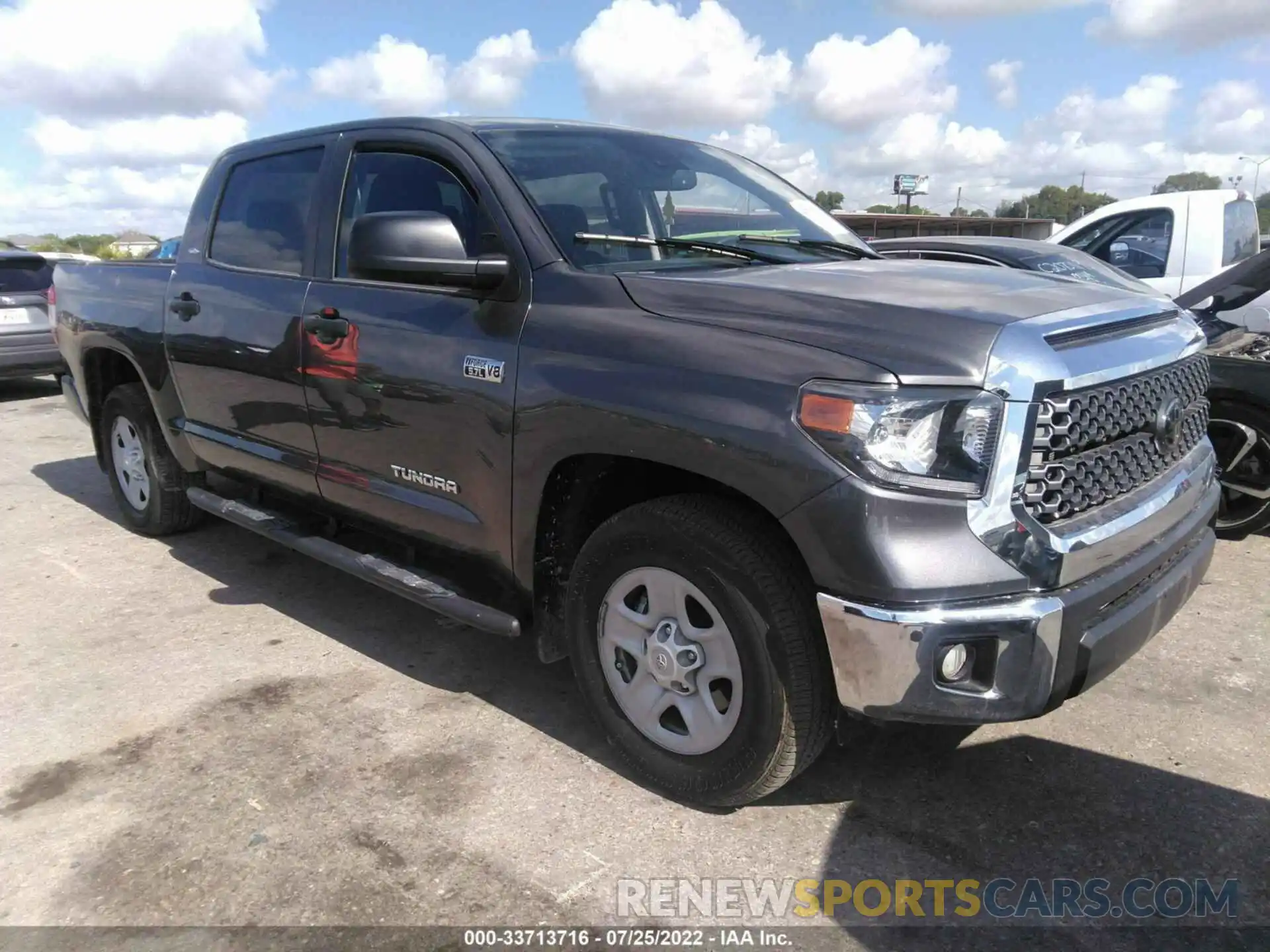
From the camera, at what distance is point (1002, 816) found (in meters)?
2.68

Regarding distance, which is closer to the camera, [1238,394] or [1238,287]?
[1238,394]

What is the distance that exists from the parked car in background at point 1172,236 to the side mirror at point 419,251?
19.9 feet

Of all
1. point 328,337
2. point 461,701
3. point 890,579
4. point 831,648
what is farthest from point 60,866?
point 890,579

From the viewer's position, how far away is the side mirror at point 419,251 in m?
2.76

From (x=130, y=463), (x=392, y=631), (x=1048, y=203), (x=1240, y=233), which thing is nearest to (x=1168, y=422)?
(x=392, y=631)

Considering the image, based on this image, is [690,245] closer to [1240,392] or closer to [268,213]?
[268,213]

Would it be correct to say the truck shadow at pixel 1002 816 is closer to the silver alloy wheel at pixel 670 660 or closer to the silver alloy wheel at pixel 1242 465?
the silver alloy wheel at pixel 670 660

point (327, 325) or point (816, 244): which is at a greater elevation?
point (816, 244)

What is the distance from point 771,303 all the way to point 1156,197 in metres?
6.76

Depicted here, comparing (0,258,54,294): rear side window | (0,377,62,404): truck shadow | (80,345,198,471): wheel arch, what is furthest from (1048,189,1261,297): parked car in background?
(0,377,62,404): truck shadow

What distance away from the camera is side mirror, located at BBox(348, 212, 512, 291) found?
2.76 metres

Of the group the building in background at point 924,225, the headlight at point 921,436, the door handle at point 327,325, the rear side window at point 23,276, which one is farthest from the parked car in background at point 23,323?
the building in background at point 924,225

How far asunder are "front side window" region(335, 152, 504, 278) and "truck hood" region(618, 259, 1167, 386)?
2.09 feet

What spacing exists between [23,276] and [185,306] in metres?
6.98
